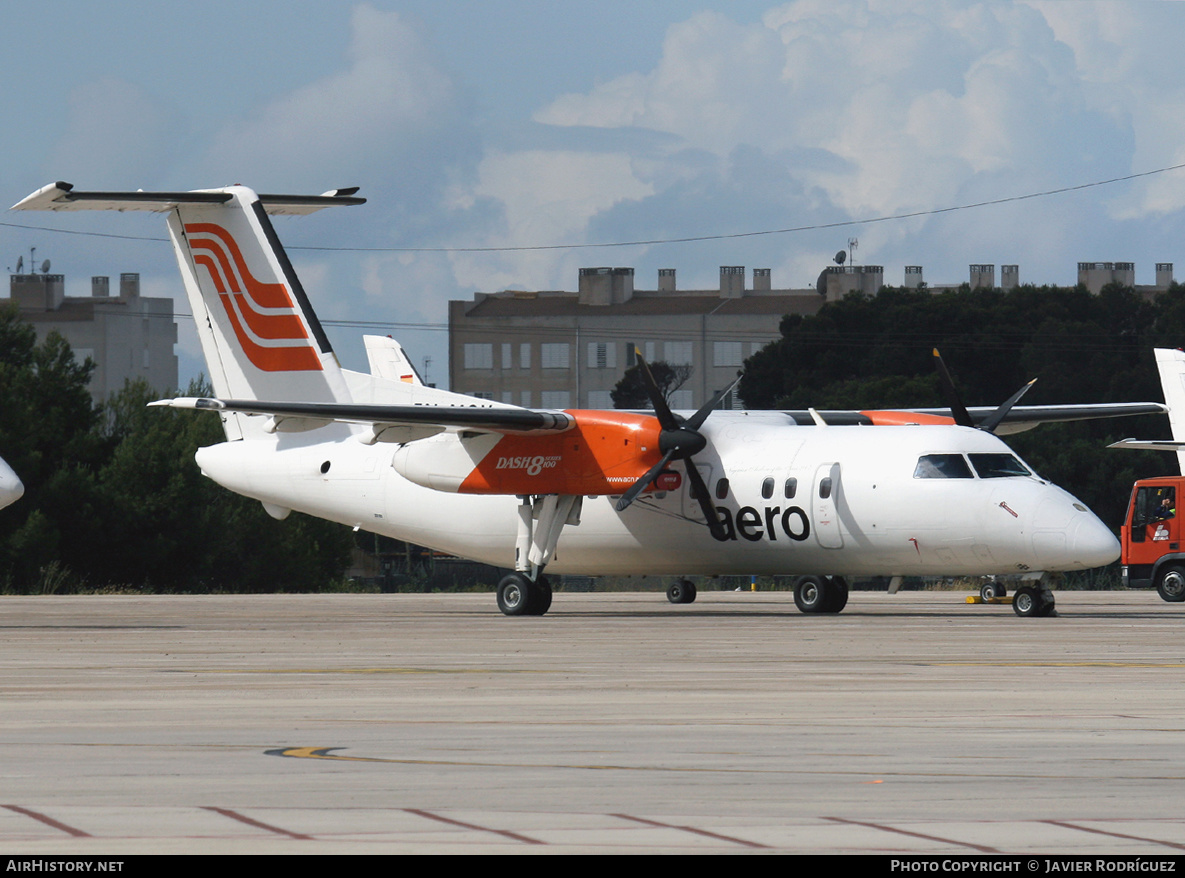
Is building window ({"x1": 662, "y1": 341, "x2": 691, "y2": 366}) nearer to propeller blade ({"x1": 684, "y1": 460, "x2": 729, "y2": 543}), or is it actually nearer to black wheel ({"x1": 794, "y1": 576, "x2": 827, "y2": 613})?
black wheel ({"x1": 794, "y1": 576, "x2": 827, "y2": 613})

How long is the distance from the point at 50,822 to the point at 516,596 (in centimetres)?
2321

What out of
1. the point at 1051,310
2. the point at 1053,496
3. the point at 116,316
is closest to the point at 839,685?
the point at 1053,496

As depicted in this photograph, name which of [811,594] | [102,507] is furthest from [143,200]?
[102,507]

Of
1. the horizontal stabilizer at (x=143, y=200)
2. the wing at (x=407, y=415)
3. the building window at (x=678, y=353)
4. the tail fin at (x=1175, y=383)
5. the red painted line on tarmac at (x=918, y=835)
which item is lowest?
the red painted line on tarmac at (x=918, y=835)

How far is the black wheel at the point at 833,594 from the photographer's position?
30797 millimetres

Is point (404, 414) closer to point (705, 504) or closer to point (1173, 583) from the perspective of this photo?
point (705, 504)

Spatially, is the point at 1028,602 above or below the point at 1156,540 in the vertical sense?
below

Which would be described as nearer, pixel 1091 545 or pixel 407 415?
pixel 1091 545

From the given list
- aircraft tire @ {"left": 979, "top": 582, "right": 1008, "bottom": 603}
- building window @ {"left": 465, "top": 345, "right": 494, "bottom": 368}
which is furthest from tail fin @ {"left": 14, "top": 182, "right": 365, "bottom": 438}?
building window @ {"left": 465, "top": 345, "right": 494, "bottom": 368}

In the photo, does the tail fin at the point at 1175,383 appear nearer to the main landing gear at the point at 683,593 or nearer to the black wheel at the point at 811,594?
the main landing gear at the point at 683,593

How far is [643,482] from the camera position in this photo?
95.7 feet

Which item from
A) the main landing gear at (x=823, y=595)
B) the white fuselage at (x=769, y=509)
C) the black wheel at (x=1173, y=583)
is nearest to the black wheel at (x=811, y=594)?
the main landing gear at (x=823, y=595)

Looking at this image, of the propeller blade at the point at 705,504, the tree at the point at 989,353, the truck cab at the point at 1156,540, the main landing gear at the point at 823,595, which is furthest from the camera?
the tree at the point at 989,353
